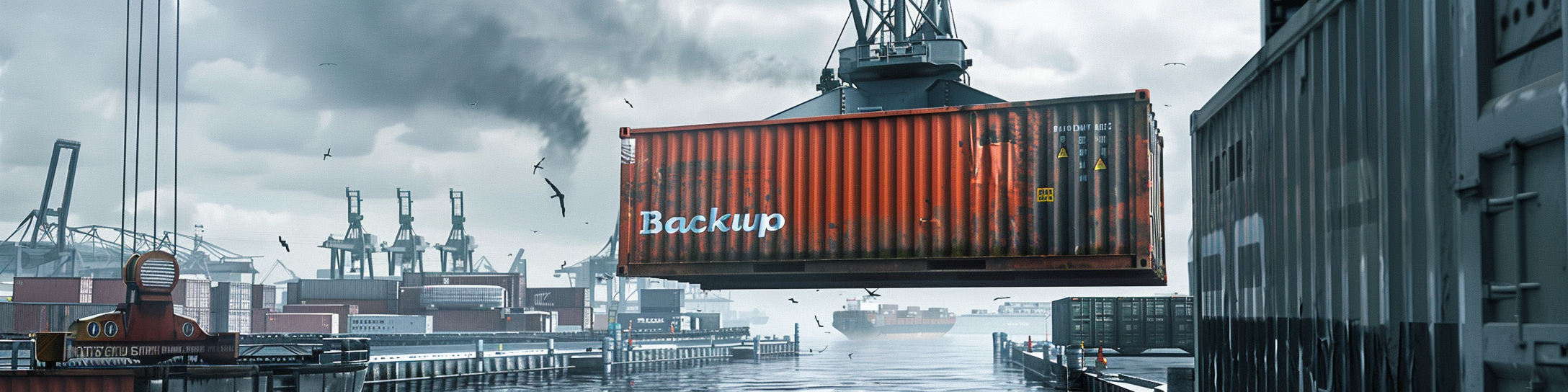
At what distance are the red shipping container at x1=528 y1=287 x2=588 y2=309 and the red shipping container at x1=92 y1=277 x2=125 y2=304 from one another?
36.1 metres

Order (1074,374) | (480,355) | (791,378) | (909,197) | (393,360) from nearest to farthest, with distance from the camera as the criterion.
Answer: (909,197), (1074,374), (393,360), (480,355), (791,378)

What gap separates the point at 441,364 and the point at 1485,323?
44.4 metres

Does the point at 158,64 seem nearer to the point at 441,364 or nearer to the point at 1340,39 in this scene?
the point at 441,364

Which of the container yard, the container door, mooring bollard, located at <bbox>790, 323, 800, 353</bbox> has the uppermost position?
the container door

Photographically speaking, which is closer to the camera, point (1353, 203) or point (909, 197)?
point (1353, 203)

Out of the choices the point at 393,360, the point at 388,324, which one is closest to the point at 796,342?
the point at 388,324

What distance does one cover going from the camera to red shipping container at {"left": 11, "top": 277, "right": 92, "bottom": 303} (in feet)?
215

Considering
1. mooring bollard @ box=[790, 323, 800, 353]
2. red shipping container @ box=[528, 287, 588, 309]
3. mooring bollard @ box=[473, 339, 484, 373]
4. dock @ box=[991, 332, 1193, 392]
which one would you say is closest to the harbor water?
dock @ box=[991, 332, 1193, 392]

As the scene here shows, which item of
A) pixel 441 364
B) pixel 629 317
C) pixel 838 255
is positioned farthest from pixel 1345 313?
pixel 629 317

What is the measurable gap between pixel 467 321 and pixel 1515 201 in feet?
281

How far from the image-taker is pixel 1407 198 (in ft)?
16.7

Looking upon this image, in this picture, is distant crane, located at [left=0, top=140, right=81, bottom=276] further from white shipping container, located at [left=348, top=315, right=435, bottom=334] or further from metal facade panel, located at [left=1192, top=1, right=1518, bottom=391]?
metal facade panel, located at [left=1192, top=1, right=1518, bottom=391]

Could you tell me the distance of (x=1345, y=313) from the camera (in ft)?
19.5

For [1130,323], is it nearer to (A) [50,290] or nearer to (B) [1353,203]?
(B) [1353,203]
